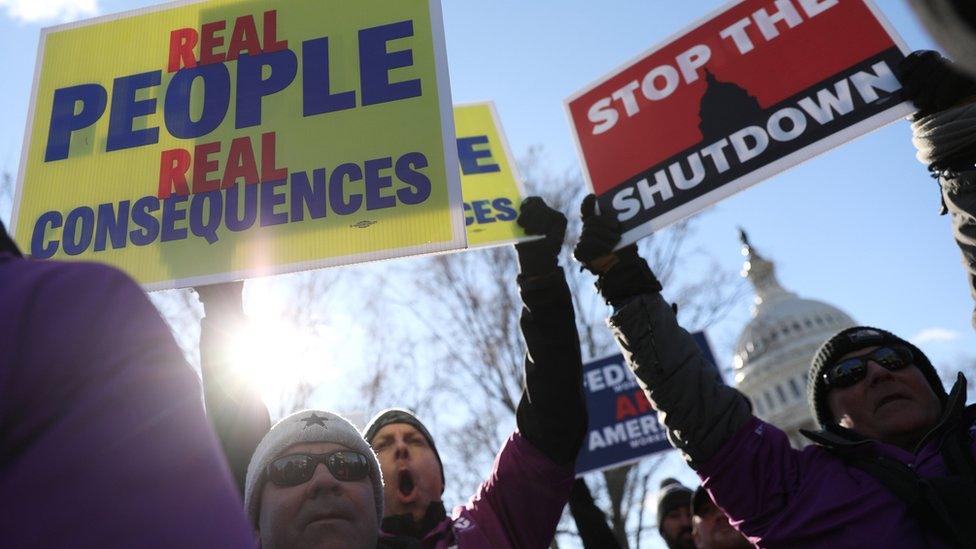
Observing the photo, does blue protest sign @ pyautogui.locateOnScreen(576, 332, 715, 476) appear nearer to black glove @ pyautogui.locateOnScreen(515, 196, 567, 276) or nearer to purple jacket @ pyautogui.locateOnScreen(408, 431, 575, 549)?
black glove @ pyautogui.locateOnScreen(515, 196, 567, 276)

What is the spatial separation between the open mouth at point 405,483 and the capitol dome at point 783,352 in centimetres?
6564

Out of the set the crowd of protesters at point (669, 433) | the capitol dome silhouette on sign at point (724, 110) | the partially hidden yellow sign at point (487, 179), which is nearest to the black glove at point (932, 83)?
the crowd of protesters at point (669, 433)

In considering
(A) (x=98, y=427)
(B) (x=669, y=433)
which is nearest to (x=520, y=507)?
(B) (x=669, y=433)

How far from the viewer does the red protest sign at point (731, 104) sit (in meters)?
2.58

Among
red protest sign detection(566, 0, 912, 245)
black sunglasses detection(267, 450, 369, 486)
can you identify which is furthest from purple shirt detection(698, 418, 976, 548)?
black sunglasses detection(267, 450, 369, 486)

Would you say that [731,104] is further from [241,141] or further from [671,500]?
[671,500]

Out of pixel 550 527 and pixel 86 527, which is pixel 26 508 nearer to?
pixel 86 527

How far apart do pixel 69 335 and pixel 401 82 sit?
82.0 inches

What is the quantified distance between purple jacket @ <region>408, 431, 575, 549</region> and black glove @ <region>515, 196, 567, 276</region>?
0.63m

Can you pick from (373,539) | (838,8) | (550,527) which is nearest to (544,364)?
(550,527)

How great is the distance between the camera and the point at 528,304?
2.63 meters

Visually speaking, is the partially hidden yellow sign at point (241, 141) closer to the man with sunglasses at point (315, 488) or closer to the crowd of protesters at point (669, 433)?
the crowd of protesters at point (669, 433)

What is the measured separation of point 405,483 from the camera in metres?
2.92

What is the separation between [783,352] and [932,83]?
73.1 meters
